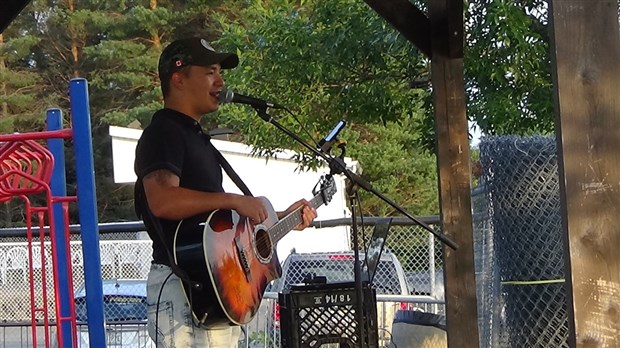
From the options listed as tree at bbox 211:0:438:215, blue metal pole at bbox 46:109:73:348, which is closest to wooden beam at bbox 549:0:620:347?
blue metal pole at bbox 46:109:73:348

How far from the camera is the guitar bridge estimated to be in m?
3.12

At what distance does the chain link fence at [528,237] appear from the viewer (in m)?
3.96

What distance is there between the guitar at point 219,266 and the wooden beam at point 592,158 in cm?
118

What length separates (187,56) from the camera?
3301mm

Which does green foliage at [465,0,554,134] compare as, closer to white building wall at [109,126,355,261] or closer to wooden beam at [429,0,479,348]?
wooden beam at [429,0,479,348]

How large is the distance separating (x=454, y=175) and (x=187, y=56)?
5.26ft

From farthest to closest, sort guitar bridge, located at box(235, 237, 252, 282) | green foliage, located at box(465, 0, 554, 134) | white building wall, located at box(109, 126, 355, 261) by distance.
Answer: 1. white building wall, located at box(109, 126, 355, 261)
2. green foliage, located at box(465, 0, 554, 134)
3. guitar bridge, located at box(235, 237, 252, 282)

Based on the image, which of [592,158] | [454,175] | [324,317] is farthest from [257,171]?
[592,158]

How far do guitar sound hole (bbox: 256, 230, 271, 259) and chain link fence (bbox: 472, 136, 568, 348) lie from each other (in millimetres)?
1264

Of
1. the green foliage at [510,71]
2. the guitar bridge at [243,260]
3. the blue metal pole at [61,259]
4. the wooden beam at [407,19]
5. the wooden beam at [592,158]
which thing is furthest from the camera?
the green foliage at [510,71]

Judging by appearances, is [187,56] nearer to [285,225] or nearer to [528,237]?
[285,225]

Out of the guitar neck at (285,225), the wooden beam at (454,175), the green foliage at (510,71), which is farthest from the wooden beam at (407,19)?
the green foliage at (510,71)

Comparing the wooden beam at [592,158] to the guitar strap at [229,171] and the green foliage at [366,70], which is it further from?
the green foliage at [366,70]

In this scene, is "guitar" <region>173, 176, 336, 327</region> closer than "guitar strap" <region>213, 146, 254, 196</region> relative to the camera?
Yes
